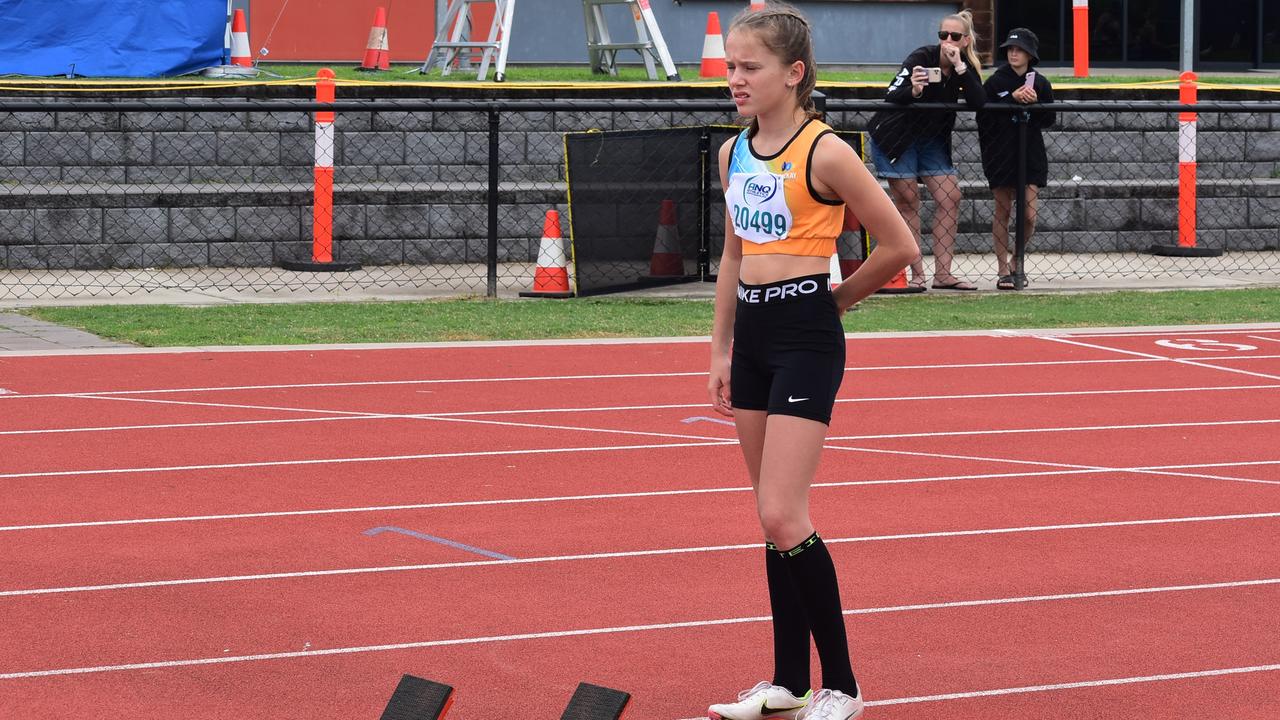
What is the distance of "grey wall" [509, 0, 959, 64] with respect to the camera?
913 inches

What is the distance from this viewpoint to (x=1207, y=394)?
10.2 meters

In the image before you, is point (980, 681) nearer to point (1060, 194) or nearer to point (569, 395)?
point (569, 395)

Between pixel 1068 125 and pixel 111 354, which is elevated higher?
pixel 1068 125

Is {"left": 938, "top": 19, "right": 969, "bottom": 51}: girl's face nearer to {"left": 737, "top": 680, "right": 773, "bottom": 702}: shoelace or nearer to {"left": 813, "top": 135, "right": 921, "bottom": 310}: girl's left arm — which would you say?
{"left": 813, "top": 135, "right": 921, "bottom": 310}: girl's left arm

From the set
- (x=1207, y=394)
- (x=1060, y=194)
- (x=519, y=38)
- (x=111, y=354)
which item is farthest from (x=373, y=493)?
(x=519, y=38)

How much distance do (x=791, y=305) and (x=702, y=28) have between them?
19.6 metres

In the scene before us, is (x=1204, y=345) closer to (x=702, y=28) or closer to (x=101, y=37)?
(x=101, y=37)

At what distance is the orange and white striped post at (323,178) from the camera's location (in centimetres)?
1450

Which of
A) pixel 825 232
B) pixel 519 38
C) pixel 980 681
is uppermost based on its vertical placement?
pixel 519 38

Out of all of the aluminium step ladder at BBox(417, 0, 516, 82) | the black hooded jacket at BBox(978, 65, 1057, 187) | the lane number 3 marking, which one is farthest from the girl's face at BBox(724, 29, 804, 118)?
the aluminium step ladder at BBox(417, 0, 516, 82)

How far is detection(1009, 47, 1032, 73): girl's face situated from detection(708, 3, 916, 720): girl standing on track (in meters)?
10.3

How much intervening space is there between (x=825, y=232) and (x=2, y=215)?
1165 centimetres

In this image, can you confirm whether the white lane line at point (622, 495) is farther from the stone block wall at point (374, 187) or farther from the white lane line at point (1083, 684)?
the stone block wall at point (374, 187)

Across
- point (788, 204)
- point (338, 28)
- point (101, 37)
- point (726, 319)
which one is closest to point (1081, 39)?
point (338, 28)
